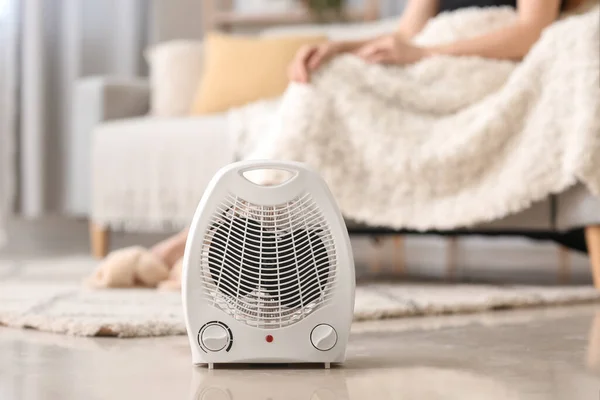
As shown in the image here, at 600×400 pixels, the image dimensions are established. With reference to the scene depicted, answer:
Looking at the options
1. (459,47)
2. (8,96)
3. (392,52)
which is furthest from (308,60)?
(8,96)

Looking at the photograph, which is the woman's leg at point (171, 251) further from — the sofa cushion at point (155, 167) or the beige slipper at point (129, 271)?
the sofa cushion at point (155, 167)

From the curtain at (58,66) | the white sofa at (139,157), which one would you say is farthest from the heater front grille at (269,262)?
the curtain at (58,66)

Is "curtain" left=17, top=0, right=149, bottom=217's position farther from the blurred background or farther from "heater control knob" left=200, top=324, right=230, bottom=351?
"heater control knob" left=200, top=324, right=230, bottom=351

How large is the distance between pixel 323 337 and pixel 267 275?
0.08 meters

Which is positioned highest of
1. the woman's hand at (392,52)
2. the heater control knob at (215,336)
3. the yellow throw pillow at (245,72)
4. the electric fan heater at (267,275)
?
the woman's hand at (392,52)

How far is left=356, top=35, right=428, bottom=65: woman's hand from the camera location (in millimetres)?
1768

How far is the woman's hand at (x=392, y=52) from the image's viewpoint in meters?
1.77

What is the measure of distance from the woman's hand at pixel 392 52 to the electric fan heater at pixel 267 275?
0.97 m

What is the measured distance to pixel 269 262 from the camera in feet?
2.81

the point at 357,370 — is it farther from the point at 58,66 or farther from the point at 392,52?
the point at 58,66

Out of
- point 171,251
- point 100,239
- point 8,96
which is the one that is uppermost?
point 171,251

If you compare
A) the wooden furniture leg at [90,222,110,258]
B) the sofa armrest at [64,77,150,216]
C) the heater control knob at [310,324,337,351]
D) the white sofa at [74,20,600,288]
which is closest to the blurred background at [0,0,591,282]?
the sofa armrest at [64,77,150,216]

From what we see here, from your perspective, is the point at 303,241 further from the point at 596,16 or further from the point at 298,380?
the point at 596,16

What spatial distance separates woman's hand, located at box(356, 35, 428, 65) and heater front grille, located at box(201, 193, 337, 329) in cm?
97
